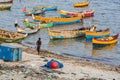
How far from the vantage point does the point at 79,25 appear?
53031mm

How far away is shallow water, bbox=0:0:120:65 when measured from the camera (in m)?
34.9

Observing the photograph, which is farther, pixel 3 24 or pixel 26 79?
pixel 3 24

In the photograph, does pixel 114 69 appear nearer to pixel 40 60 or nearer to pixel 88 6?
pixel 40 60

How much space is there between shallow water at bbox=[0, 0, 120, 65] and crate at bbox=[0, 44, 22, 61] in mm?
10281

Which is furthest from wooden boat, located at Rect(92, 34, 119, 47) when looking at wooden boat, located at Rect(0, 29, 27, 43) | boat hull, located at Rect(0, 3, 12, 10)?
boat hull, located at Rect(0, 3, 12, 10)

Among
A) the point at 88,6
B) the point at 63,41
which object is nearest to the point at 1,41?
the point at 63,41

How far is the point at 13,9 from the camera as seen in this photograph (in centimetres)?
6612

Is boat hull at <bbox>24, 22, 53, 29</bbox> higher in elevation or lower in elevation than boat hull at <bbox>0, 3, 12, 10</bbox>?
lower

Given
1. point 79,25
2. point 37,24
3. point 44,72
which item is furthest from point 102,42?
point 44,72

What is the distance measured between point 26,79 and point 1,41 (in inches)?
592

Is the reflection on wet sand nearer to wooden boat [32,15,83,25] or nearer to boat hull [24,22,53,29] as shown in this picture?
boat hull [24,22,53,29]

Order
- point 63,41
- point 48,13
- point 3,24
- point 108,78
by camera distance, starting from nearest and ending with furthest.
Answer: point 108,78, point 63,41, point 3,24, point 48,13

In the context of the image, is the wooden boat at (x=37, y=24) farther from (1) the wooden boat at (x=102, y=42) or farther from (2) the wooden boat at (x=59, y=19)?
(1) the wooden boat at (x=102, y=42)

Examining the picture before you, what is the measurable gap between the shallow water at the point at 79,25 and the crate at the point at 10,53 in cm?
1028
